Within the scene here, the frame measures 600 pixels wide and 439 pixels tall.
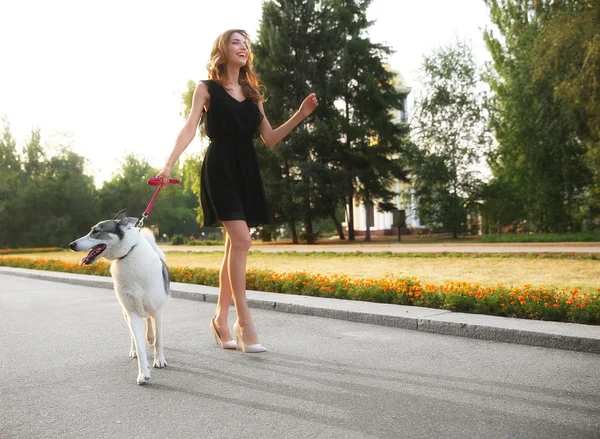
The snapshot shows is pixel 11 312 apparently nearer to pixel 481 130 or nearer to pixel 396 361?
pixel 396 361

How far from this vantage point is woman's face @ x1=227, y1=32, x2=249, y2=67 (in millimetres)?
5117

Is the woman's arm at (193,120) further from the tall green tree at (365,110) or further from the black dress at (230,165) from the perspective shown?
the tall green tree at (365,110)

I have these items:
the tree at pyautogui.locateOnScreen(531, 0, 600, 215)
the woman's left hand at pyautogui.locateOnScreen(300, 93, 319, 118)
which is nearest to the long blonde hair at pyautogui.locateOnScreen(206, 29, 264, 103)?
Answer: the woman's left hand at pyautogui.locateOnScreen(300, 93, 319, 118)

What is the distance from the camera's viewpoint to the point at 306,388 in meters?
4.03

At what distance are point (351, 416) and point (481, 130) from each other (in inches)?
1095

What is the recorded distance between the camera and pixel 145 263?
4.53 m

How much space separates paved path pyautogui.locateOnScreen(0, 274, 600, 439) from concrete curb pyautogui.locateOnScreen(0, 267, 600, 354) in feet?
0.40

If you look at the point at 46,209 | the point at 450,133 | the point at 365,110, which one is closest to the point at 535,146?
the point at 450,133

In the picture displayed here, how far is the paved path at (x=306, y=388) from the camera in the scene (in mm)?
3252

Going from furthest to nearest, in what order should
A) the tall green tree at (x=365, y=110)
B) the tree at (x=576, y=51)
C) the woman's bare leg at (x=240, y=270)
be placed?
the tall green tree at (x=365, y=110) < the tree at (x=576, y=51) < the woman's bare leg at (x=240, y=270)

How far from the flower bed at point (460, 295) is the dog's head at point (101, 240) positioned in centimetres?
385

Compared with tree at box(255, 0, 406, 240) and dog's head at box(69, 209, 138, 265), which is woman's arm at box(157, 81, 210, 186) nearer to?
dog's head at box(69, 209, 138, 265)

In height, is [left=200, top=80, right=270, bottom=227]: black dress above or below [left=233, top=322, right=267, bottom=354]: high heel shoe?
above

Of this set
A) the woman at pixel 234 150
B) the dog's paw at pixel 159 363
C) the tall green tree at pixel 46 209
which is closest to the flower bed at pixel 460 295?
the woman at pixel 234 150
